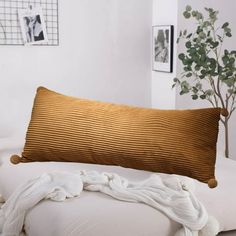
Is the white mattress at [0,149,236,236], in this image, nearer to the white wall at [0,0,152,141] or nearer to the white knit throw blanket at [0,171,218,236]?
the white knit throw blanket at [0,171,218,236]

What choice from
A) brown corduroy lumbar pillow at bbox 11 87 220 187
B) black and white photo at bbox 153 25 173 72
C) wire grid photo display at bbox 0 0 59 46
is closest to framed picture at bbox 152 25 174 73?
black and white photo at bbox 153 25 173 72

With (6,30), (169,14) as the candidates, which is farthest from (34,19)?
(169,14)

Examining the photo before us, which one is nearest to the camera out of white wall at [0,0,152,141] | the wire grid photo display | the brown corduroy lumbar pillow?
the brown corduroy lumbar pillow

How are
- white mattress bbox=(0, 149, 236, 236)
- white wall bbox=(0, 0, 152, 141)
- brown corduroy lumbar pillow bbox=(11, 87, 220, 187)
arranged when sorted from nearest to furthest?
white mattress bbox=(0, 149, 236, 236) < brown corduroy lumbar pillow bbox=(11, 87, 220, 187) < white wall bbox=(0, 0, 152, 141)

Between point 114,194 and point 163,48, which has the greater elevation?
point 163,48

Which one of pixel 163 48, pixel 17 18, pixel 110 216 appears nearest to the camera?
pixel 110 216

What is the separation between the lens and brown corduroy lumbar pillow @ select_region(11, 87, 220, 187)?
2.13 m

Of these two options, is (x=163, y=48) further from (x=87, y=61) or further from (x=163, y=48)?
(x=87, y=61)

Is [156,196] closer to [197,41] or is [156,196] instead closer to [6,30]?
[197,41]

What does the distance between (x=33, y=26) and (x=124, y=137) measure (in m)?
1.30

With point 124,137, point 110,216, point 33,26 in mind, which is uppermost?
point 33,26

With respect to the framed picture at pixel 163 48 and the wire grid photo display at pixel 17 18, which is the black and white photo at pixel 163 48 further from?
the wire grid photo display at pixel 17 18

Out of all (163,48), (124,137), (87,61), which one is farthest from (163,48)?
(124,137)

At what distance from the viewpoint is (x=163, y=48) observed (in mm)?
3373
